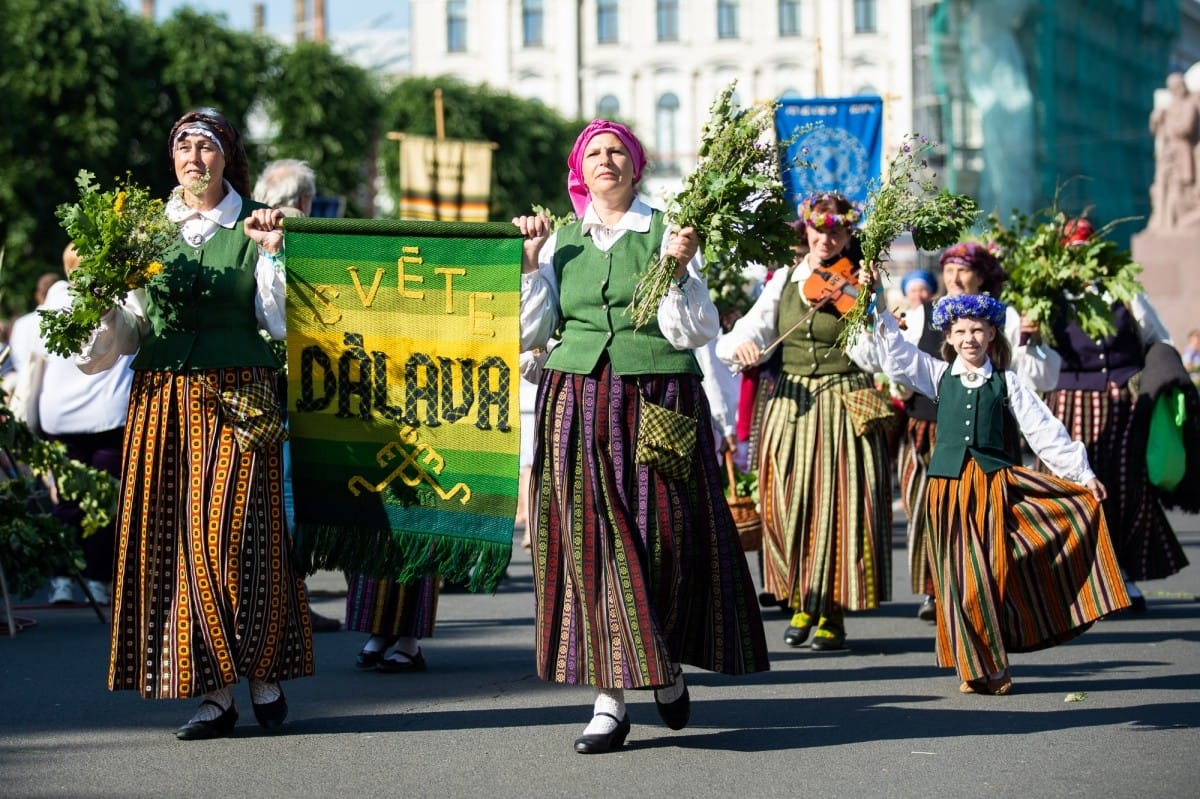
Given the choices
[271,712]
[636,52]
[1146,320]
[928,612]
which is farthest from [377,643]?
[636,52]

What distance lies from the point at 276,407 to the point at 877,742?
7.35ft

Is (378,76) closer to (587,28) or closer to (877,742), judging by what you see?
(587,28)

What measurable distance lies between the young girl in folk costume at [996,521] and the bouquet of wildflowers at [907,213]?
328mm

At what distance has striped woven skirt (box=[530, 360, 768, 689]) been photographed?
5977 mm

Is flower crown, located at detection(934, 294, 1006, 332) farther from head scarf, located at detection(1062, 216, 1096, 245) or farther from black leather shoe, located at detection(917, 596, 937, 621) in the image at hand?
black leather shoe, located at detection(917, 596, 937, 621)

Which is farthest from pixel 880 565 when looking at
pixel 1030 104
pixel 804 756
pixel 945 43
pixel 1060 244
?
pixel 945 43

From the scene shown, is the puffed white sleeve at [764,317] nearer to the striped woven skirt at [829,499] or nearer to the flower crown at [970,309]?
the striped woven skirt at [829,499]

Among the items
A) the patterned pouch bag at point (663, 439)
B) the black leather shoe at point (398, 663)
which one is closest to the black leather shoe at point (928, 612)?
the black leather shoe at point (398, 663)

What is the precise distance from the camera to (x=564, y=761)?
19.4 ft

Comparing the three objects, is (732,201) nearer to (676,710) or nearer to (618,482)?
(618,482)

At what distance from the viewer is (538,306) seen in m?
6.26

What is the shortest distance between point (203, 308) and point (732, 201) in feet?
5.74

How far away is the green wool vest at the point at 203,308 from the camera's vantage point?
20.4ft

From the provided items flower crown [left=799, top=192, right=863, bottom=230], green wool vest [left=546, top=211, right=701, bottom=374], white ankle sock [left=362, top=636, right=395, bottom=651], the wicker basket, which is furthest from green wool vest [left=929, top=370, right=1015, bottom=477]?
white ankle sock [left=362, top=636, right=395, bottom=651]
